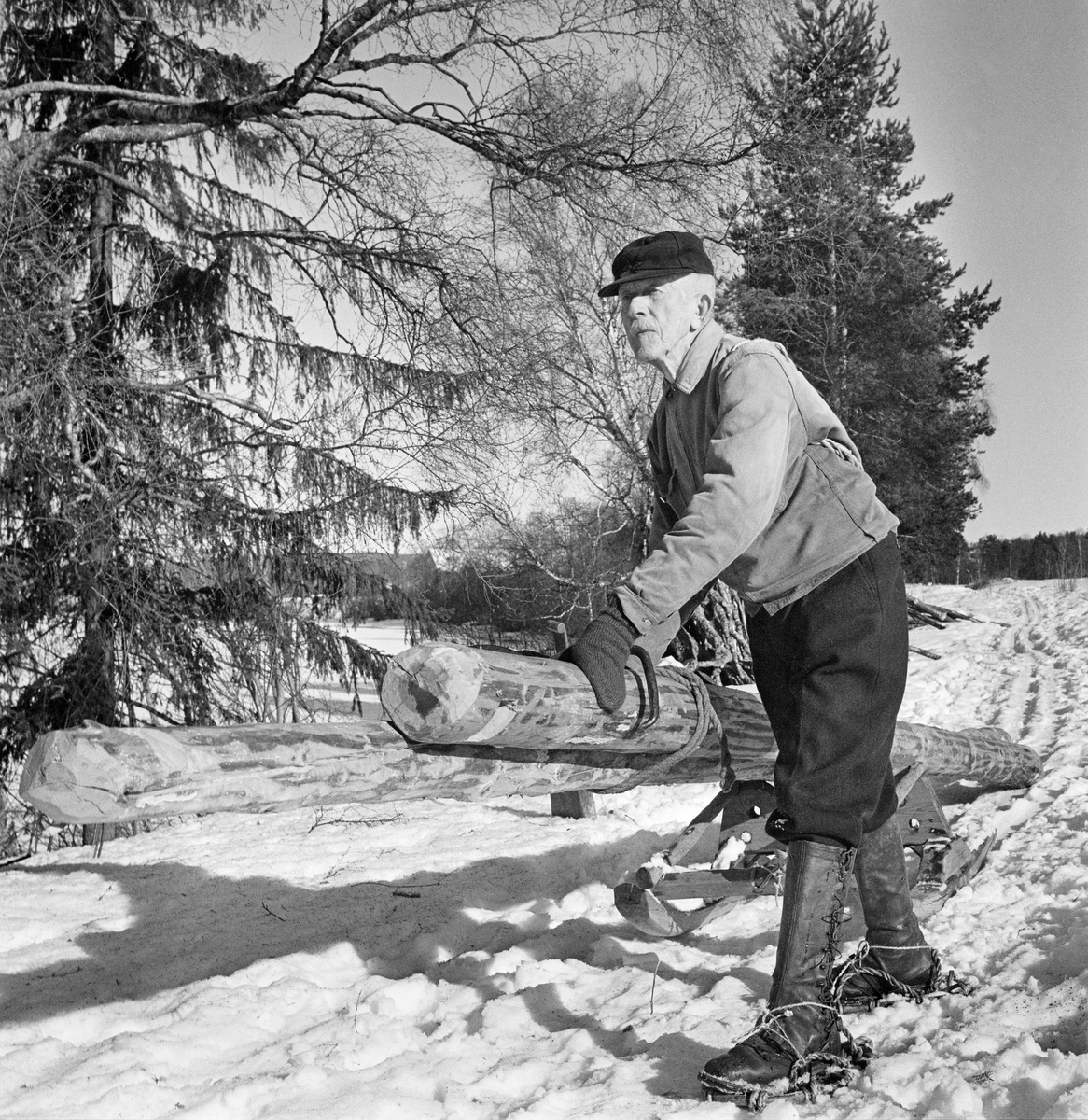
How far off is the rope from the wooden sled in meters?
0.29

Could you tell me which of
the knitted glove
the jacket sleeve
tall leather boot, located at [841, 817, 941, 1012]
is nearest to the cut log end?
the knitted glove

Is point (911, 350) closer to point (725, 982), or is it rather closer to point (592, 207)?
point (592, 207)

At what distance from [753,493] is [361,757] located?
3.82ft

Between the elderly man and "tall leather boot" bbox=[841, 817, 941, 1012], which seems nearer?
the elderly man

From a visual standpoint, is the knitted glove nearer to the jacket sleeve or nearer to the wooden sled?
the jacket sleeve

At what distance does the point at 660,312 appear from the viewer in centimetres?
240

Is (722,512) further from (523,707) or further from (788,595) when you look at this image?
(523,707)

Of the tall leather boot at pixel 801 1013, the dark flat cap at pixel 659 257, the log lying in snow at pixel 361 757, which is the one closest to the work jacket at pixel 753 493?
the dark flat cap at pixel 659 257

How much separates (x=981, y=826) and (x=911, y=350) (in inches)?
702

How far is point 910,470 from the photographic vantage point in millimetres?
20609

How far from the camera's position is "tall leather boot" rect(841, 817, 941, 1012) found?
2596 millimetres

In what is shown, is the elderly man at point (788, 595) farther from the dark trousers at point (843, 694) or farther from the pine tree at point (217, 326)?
the pine tree at point (217, 326)

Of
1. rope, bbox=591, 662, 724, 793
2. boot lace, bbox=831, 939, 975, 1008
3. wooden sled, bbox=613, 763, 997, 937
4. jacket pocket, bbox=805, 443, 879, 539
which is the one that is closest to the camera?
jacket pocket, bbox=805, 443, 879, 539

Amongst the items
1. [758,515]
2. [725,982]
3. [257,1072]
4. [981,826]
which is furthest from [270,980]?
[981,826]
